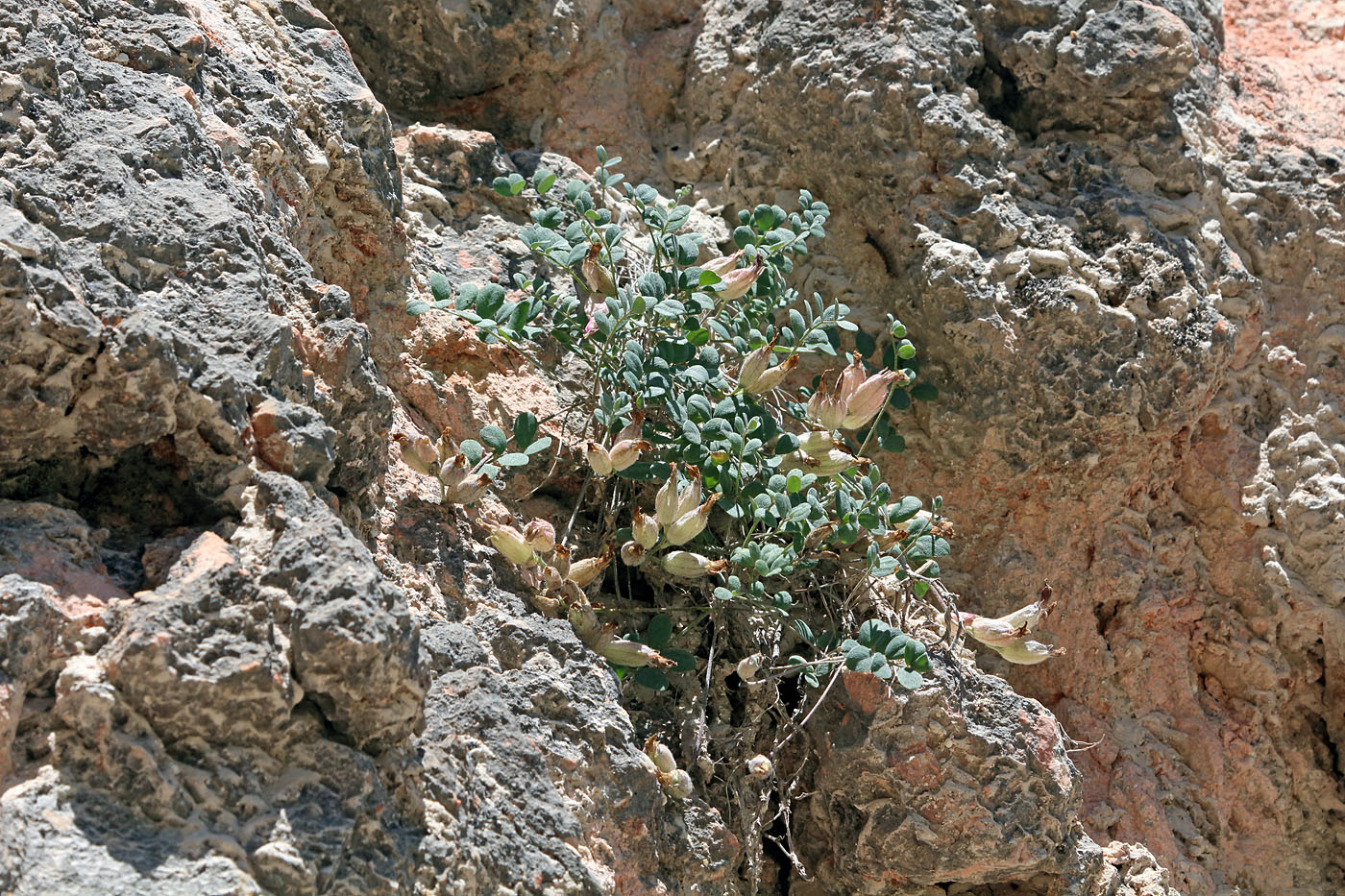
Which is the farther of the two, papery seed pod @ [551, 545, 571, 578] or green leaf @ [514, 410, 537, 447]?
green leaf @ [514, 410, 537, 447]

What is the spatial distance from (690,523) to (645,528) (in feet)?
0.27

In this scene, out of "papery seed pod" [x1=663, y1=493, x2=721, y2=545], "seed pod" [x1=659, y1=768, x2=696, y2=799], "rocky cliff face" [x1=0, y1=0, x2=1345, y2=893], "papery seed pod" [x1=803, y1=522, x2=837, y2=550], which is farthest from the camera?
"papery seed pod" [x1=803, y1=522, x2=837, y2=550]

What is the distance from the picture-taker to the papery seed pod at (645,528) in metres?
2.06

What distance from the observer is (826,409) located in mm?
2312

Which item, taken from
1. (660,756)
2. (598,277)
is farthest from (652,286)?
(660,756)

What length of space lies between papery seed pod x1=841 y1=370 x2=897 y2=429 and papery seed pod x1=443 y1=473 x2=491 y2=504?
710mm

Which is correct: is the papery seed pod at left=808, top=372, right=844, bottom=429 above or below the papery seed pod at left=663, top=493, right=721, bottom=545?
above

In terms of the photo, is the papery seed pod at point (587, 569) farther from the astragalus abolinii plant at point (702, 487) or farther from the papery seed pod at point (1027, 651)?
the papery seed pod at point (1027, 651)

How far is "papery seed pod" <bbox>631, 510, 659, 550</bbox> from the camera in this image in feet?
6.77

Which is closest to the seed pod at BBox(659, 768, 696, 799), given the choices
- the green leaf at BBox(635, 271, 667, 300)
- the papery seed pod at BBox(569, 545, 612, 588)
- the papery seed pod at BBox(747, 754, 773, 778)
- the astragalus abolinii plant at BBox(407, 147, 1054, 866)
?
the astragalus abolinii plant at BBox(407, 147, 1054, 866)

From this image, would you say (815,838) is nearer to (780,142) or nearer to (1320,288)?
(780,142)

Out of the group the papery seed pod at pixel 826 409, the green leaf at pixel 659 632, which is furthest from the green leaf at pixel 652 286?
the green leaf at pixel 659 632

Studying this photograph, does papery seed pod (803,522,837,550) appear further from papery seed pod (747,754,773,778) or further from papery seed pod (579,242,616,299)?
papery seed pod (579,242,616,299)

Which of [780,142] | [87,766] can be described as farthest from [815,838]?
[780,142]
